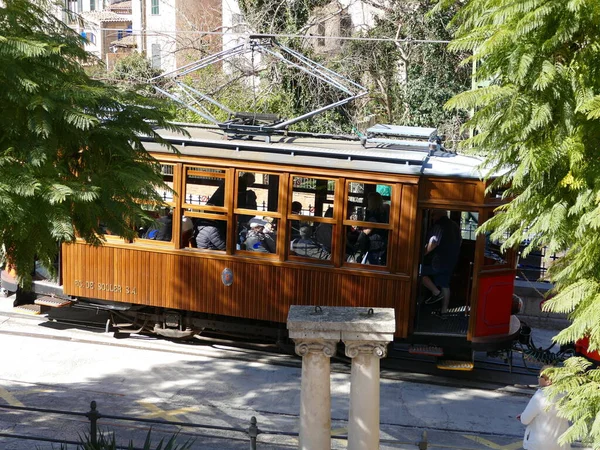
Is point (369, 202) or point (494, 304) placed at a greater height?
point (369, 202)

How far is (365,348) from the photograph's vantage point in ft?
21.9

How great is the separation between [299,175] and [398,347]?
3.00 m

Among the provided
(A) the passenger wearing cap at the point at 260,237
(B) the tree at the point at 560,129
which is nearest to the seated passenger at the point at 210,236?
(A) the passenger wearing cap at the point at 260,237

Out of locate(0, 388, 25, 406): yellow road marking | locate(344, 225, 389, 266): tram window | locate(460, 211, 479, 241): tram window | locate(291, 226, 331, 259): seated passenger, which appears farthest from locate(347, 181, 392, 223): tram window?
locate(0, 388, 25, 406): yellow road marking

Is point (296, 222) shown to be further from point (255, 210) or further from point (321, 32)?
point (321, 32)

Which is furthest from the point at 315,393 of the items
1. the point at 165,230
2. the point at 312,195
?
the point at 165,230

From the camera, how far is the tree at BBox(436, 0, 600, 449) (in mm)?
6000

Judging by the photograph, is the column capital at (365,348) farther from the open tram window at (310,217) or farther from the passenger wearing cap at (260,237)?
the passenger wearing cap at (260,237)

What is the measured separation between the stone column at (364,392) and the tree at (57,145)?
2072mm

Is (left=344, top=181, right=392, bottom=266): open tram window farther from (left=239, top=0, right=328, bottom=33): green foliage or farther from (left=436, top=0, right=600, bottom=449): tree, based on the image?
(left=239, top=0, right=328, bottom=33): green foliage

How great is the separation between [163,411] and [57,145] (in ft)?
13.5

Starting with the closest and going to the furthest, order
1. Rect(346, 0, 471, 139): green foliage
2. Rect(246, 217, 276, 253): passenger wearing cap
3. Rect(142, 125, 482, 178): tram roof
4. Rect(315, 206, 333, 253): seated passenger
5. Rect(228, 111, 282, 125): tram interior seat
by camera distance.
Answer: Rect(142, 125, 482, 178): tram roof < Rect(315, 206, 333, 253): seated passenger < Rect(246, 217, 276, 253): passenger wearing cap < Rect(228, 111, 282, 125): tram interior seat < Rect(346, 0, 471, 139): green foliage

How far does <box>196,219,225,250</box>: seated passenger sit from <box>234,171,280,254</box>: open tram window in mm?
272

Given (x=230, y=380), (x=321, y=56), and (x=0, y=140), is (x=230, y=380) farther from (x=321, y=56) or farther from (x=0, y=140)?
(x=321, y=56)
